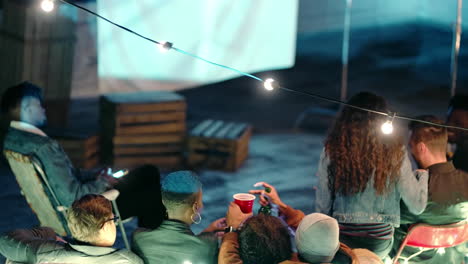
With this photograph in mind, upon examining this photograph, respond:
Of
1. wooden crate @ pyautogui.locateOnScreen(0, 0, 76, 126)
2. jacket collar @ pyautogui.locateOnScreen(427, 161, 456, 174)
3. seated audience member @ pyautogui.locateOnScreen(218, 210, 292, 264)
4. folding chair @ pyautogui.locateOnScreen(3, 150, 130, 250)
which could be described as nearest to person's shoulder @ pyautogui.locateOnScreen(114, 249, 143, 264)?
seated audience member @ pyautogui.locateOnScreen(218, 210, 292, 264)

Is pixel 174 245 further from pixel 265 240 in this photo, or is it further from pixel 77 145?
pixel 77 145

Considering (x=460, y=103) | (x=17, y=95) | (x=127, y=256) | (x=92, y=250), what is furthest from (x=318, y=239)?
(x=460, y=103)

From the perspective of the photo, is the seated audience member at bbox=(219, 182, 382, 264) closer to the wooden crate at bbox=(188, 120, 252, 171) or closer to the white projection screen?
the wooden crate at bbox=(188, 120, 252, 171)

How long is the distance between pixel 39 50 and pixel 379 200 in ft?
17.7

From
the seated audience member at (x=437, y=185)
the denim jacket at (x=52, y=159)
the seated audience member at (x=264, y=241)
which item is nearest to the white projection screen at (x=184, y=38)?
the denim jacket at (x=52, y=159)

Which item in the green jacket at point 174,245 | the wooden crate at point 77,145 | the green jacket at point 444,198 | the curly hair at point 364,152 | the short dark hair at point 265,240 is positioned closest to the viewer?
the short dark hair at point 265,240

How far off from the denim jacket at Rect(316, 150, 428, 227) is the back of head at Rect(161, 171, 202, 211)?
36.4 inches

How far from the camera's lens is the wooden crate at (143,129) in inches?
272

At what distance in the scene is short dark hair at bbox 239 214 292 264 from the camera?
8.73ft

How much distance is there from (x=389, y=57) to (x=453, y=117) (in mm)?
→ 10742

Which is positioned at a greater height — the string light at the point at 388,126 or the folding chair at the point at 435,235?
the string light at the point at 388,126

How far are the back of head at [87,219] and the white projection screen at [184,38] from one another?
4.39 metres

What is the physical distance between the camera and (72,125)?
29.9 feet

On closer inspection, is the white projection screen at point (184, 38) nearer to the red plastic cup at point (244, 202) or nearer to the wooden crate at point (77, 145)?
the wooden crate at point (77, 145)
